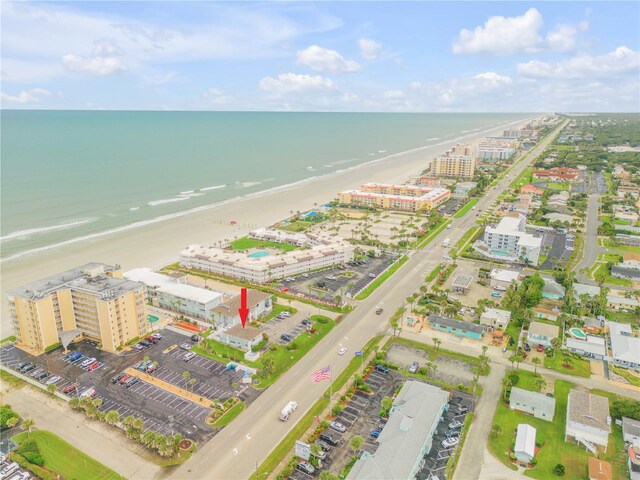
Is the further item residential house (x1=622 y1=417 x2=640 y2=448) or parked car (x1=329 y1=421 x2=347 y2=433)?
parked car (x1=329 y1=421 x2=347 y2=433)

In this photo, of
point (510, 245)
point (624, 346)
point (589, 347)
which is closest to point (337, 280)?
point (510, 245)

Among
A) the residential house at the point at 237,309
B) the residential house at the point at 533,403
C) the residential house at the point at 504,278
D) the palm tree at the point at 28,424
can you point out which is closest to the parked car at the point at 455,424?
the residential house at the point at 533,403

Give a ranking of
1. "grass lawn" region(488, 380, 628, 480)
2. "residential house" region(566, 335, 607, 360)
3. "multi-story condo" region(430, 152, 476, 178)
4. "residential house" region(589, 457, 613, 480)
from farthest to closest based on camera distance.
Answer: "multi-story condo" region(430, 152, 476, 178) < "residential house" region(566, 335, 607, 360) < "grass lawn" region(488, 380, 628, 480) < "residential house" region(589, 457, 613, 480)

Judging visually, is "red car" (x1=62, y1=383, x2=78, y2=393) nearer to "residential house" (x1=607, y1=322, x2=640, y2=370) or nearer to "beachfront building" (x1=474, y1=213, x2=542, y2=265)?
"residential house" (x1=607, y1=322, x2=640, y2=370)

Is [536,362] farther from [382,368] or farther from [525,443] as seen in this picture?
[382,368]

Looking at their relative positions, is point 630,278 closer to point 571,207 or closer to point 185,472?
point 571,207

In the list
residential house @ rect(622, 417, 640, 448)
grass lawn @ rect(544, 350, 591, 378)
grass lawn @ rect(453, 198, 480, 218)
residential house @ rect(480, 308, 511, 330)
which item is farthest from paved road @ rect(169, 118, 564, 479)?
grass lawn @ rect(453, 198, 480, 218)

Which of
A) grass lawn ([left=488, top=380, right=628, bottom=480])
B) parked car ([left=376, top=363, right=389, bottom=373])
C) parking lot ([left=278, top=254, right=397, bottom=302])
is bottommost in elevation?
grass lawn ([left=488, top=380, right=628, bottom=480])

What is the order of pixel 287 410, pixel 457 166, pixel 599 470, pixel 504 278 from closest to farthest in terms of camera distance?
pixel 599 470, pixel 287 410, pixel 504 278, pixel 457 166
